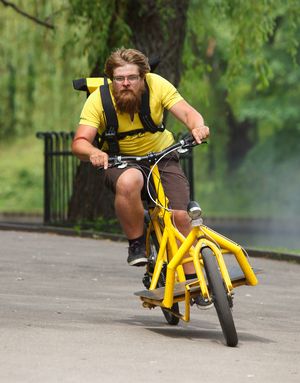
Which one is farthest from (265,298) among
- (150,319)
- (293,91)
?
(293,91)

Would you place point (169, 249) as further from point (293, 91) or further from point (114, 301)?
point (293, 91)

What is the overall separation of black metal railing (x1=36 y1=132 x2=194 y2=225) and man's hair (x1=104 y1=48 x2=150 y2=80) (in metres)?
11.3

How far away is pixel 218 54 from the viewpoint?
40062mm

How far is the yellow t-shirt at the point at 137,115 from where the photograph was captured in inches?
333

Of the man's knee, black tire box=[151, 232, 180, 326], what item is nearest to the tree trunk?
black tire box=[151, 232, 180, 326]

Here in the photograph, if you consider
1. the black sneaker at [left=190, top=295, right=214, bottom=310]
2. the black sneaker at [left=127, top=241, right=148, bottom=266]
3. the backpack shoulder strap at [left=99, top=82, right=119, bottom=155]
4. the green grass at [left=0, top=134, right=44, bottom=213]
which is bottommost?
the green grass at [left=0, top=134, right=44, bottom=213]

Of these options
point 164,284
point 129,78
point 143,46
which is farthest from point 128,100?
point 143,46

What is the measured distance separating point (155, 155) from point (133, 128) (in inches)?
9.2

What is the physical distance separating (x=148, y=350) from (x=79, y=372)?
3.08 ft

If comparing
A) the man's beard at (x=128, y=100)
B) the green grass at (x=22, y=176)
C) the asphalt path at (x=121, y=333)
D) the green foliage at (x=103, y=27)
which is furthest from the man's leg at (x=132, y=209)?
the green grass at (x=22, y=176)

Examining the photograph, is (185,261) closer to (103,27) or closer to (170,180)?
(170,180)

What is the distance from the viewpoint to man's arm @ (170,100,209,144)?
8.24 meters

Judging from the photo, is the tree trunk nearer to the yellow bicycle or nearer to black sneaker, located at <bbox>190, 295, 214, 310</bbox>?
the yellow bicycle

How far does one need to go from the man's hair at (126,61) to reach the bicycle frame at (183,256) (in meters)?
0.61
